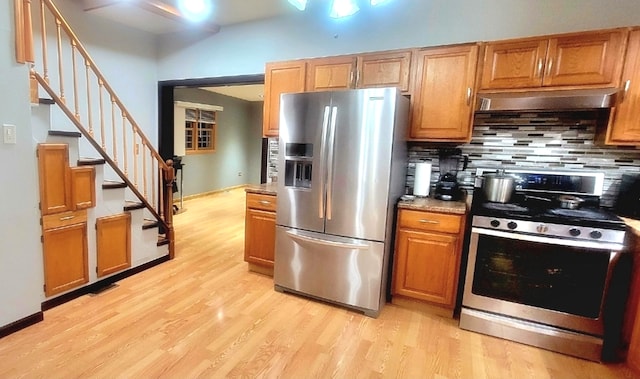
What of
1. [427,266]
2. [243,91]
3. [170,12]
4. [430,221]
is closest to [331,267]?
[427,266]

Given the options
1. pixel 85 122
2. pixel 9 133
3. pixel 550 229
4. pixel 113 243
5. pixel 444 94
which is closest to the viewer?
pixel 9 133

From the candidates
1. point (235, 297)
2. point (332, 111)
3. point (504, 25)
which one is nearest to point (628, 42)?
point (504, 25)

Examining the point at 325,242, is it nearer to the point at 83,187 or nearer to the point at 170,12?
the point at 83,187

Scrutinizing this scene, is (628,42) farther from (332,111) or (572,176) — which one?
(332,111)

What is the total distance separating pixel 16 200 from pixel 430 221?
276cm

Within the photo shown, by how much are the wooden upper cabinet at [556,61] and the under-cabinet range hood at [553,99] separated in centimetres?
8

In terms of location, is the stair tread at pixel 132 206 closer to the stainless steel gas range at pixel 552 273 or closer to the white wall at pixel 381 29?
the white wall at pixel 381 29

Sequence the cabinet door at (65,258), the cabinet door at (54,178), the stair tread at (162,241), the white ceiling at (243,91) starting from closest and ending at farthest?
the cabinet door at (54,178) < the cabinet door at (65,258) < the stair tread at (162,241) < the white ceiling at (243,91)

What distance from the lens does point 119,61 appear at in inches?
153

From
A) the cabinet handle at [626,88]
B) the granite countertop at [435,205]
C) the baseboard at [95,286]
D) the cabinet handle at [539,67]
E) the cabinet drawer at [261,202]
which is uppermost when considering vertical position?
the cabinet handle at [539,67]

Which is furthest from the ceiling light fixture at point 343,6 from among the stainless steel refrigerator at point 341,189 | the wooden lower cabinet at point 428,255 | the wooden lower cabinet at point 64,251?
the wooden lower cabinet at point 64,251

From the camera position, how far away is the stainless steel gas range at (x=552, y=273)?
6.51 ft

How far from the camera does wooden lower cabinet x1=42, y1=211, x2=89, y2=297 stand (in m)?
2.27

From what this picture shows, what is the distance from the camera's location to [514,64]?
230 cm
